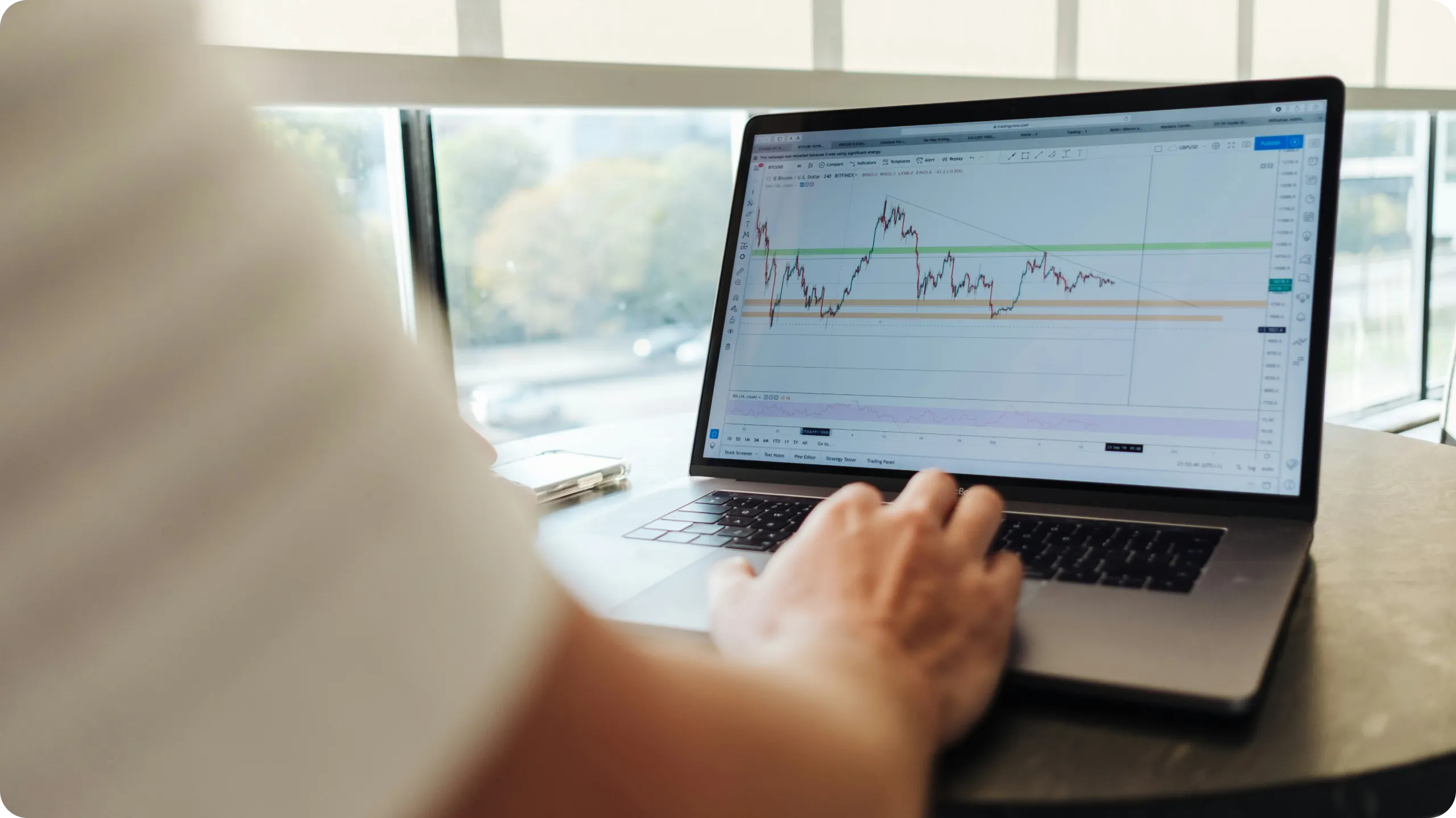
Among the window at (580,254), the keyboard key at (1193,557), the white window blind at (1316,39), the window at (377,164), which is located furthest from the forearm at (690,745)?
the white window blind at (1316,39)

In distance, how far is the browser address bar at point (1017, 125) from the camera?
88 centimetres

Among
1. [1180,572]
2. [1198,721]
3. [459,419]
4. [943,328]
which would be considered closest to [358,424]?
[459,419]

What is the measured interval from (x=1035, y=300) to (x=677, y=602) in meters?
0.43

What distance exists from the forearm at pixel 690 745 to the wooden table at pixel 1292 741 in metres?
0.07

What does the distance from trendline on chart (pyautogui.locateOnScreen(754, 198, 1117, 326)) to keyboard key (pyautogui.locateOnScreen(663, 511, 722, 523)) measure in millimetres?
217

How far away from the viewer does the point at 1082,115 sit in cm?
89

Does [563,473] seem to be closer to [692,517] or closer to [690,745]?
[692,517]

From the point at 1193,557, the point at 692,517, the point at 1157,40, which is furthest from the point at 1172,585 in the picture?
the point at 1157,40

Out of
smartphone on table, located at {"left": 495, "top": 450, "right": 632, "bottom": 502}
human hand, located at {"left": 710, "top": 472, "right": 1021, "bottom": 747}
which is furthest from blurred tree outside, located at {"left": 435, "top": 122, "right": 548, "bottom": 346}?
human hand, located at {"left": 710, "top": 472, "right": 1021, "bottom": 747}

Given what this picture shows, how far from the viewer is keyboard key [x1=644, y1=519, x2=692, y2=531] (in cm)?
83

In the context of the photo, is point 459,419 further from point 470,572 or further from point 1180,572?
point 1180,572

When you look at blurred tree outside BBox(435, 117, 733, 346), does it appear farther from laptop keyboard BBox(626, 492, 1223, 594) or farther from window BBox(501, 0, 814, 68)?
laptop keyboard BBox(626, 492, 1223, 594)

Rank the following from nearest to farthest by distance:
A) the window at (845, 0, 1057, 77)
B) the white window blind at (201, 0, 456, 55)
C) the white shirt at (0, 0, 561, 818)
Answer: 1. the white shirt at (0, 0, 561, 818)
2. the white window blind at (201, 0, 456, 55)
3. the window at (845, 0, 1057, 77)

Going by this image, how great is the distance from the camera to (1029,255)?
889 mm
